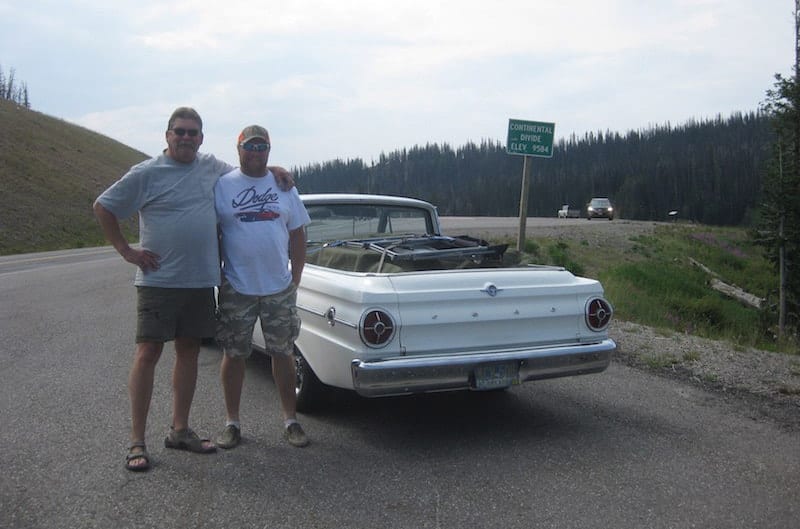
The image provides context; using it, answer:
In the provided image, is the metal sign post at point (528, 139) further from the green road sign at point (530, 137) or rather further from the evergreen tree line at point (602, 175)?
the evergreen tree line at point (602, 175)

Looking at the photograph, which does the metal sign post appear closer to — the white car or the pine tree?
the white car

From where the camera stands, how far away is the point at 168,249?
400 centimetres

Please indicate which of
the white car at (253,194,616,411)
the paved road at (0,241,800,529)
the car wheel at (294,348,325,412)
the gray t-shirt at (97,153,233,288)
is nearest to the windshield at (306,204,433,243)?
the white car at (253,194,616,411)

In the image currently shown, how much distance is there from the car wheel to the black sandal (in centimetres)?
118

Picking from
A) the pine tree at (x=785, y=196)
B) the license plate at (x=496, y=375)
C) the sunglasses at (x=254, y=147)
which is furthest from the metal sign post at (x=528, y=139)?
the pine tree at (x=785, y=196)

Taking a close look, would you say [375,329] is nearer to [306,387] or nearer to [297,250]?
[297,250]

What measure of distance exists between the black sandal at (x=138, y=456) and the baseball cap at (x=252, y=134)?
6.01 feet

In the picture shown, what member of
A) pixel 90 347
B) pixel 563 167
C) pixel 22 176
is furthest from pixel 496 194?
pixel 90 347

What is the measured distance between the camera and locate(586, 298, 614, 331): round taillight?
4797mm

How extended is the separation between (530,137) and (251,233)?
22.1ft

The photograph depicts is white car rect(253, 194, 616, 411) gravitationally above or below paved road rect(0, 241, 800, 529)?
above

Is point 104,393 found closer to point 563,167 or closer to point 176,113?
point 176,113

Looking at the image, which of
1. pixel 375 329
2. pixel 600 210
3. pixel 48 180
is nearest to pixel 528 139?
pixel 375 329

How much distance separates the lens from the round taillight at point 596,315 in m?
4.80
